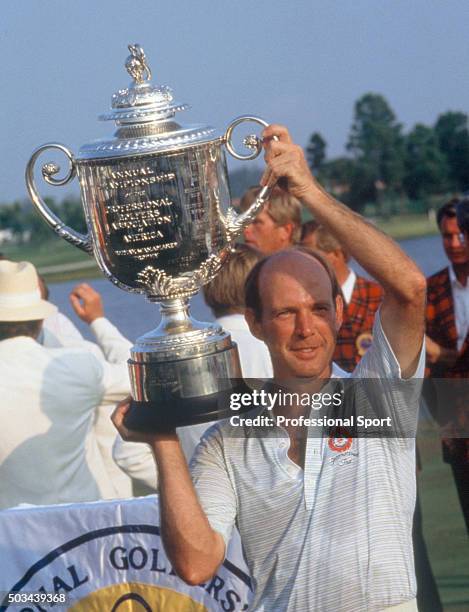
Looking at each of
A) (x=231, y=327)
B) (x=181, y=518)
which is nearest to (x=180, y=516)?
(x=181, y=518)

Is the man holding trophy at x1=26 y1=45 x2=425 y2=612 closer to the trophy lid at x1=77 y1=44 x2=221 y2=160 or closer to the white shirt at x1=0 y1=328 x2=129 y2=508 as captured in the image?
the trophy lid at x1=77 y1=44 x2=221 y2=160

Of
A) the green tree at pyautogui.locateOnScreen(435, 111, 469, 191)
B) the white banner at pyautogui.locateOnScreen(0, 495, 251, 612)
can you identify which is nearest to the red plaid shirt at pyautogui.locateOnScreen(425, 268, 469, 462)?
the white banner at pyautogui.locateOnScreen(0, 495, 251, 612)

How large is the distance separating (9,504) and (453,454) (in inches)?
60.4

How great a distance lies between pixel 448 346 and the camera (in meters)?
4.91

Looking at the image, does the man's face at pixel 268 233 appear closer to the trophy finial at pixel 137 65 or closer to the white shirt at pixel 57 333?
the white shirt at pixel 57 333

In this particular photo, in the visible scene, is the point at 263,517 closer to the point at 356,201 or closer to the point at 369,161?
the point at 356,201

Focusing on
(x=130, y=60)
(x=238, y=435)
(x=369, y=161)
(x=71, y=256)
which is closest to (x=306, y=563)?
(x=238, y=435)

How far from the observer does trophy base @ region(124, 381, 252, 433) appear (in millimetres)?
2338

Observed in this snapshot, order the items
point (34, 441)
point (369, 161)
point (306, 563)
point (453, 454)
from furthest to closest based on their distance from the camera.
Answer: point (369, 161) < point (453, 454) < point (34, 441) < point (306, 563)

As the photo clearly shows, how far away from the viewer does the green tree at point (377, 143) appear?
945cm

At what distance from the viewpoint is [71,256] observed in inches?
349

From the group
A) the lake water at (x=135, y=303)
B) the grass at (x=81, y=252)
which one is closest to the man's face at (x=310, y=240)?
the lake water at (x=135, y=303)

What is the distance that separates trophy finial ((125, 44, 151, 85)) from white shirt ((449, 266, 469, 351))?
2582mm

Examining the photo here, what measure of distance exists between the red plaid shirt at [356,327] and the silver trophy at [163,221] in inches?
83.4
